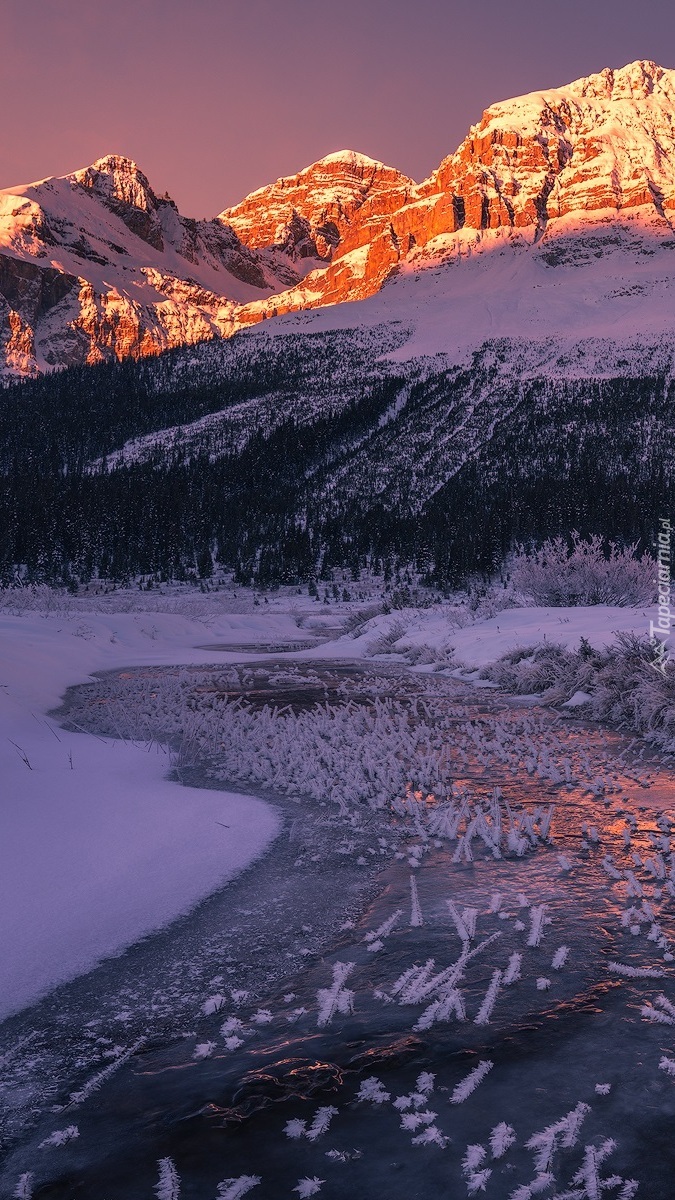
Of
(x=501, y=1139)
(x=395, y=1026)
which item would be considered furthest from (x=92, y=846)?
(x=501, y=1139)

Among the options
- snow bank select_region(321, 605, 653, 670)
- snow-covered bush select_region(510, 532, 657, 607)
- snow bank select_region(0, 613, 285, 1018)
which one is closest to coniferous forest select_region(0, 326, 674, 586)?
snow-covered bush select_region(510, 532, 657, 607)

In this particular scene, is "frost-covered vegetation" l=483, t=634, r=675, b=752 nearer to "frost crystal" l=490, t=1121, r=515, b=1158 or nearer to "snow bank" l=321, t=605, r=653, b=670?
"snow bank" l=321, t=605, r=653, b=670

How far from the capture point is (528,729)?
820 cm

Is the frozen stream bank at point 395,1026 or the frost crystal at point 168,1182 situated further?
the frozen stream bank at point 395,1026

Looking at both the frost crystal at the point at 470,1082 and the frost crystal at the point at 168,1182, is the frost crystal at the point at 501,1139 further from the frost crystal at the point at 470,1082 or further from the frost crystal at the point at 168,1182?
the frost crystal at the point at 168,1182

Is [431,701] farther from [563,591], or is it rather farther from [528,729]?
[563,591]

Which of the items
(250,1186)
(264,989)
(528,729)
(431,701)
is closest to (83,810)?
(264,989)

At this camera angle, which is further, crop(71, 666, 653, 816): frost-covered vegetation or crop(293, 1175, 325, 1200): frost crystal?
crop(71, 666, 653, 816): frost-covered vegetation

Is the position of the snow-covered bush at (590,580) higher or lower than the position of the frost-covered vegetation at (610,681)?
higher

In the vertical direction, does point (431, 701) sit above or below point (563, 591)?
below

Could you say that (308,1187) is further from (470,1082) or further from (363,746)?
(363,746)

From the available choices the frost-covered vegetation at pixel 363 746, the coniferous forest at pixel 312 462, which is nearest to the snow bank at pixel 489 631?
the frost-covered vegetation at pixel 363 746

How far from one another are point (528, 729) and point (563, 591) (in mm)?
13967

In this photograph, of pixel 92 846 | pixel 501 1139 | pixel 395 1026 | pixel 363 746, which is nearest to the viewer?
pixel 501 1139
